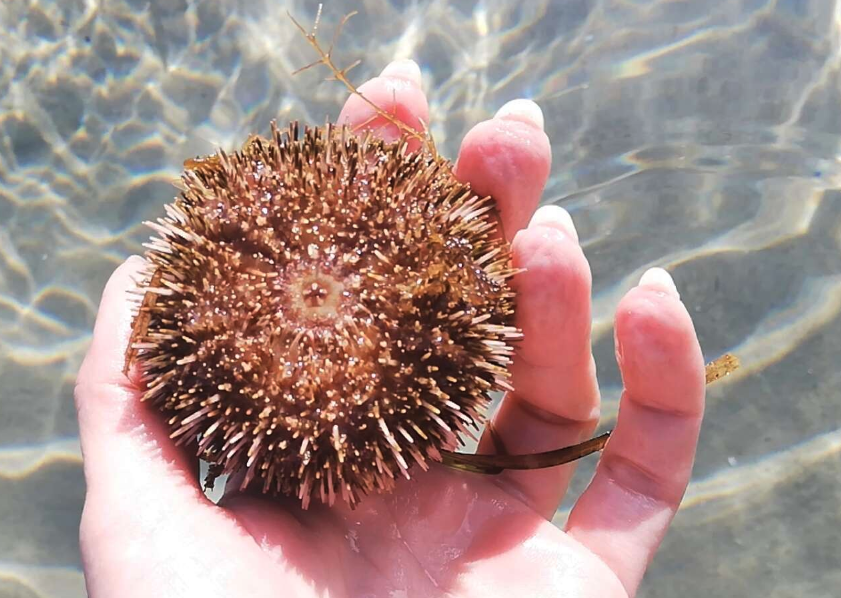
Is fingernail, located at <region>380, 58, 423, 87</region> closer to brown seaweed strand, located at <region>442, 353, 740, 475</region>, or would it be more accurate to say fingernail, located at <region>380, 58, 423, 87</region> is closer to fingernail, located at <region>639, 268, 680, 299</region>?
fingernail, located at <region>639, 268, 680, 299</region>

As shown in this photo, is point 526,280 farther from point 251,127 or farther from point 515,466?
point 251,127

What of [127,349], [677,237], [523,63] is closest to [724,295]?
[677,237]

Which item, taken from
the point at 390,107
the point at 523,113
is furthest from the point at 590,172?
the point at 390,107

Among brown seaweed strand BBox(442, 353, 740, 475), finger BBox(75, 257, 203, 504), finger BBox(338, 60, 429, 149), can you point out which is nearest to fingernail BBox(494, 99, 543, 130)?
finger BBox(338, 60, 429, 149)

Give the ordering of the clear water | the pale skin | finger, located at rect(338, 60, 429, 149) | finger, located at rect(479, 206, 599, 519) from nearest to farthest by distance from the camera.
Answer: the pale skin → finger, located at rect(479, 206, 599, 519) → finger, located at rect(338, 60, 429, 149) → the clear water

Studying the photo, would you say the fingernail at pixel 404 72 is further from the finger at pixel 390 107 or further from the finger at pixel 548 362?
the finger at pixel 548 362
